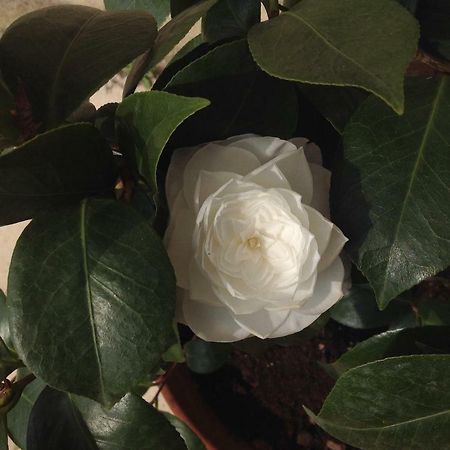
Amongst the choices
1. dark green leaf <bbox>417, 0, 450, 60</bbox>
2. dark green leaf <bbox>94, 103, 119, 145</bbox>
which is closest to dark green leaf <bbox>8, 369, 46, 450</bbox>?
dark green leaf <bbox>94, 103, 119, 145</bbox>

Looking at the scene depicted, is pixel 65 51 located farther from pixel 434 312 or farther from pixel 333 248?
pixel 434 312

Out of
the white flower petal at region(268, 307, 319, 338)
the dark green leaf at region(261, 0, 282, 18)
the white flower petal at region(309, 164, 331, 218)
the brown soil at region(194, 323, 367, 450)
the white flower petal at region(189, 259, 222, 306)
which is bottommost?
the brown soil at region(194, 323, 367, 450)

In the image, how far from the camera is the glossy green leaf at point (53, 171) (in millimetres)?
382

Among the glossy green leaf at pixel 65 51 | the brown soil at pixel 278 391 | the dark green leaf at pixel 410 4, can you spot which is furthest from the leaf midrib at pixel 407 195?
the brown soil at pixel 278 391

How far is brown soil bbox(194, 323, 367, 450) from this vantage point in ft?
2.96

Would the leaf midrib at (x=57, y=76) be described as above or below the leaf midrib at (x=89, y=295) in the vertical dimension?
above

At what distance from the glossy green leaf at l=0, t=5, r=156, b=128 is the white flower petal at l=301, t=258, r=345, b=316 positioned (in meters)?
0.20

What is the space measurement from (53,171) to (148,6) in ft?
0.97

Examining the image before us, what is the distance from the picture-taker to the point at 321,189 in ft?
1.49

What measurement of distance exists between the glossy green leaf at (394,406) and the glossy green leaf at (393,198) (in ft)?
0.21

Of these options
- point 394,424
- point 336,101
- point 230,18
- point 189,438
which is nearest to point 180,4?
point 230,18

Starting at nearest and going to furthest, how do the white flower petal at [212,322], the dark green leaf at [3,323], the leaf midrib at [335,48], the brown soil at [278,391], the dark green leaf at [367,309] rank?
the leaf midrib at [335,48] < the white flower petal at [212,322] < the dark green leaf at [3,323] < the dark green leaf at [367,309] < the brown soil at [278,391]

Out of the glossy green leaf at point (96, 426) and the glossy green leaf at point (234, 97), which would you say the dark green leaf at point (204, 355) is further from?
the glossy green leaf at point (234, 97)

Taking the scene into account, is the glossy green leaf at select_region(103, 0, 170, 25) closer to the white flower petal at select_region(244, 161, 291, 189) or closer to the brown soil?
the white flower petal at select_region(244, 161, 291, 189)
